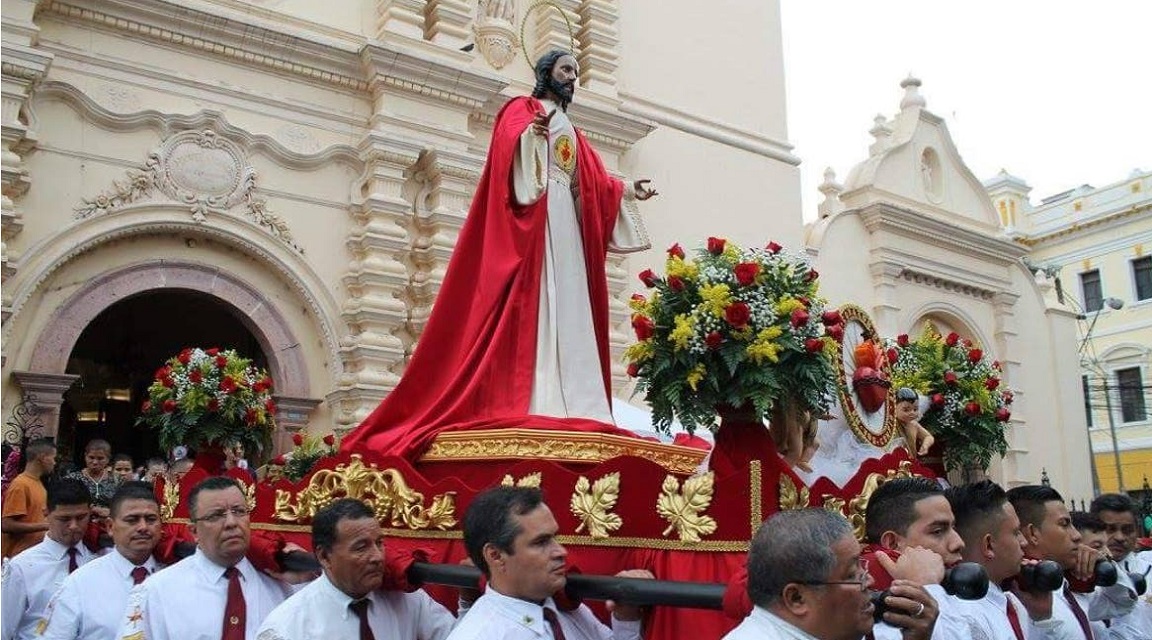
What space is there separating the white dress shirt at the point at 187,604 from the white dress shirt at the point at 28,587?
1.57 metres

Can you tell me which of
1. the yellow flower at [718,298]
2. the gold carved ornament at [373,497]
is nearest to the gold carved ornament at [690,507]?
the yellow flower at [718,298]

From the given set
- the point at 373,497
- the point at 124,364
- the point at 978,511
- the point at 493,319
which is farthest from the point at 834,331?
the point at 124,364

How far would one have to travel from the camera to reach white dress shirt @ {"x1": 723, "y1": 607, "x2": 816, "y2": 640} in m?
2.33

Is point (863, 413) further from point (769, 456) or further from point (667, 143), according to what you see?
point (667, 143)

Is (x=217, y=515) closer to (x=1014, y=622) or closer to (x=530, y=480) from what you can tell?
(x=530, y=480)

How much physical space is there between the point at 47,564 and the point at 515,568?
10.9 ft

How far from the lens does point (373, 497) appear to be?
488 cm

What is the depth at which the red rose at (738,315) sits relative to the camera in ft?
13.5

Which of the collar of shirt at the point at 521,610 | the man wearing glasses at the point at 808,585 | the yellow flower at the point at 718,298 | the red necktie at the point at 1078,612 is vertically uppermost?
the yellow flower at the point at 718,298

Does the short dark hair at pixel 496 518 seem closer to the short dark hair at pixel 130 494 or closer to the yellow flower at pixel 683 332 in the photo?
the yellow flower at pixel 683 332

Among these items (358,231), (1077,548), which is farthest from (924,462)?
(358,231)

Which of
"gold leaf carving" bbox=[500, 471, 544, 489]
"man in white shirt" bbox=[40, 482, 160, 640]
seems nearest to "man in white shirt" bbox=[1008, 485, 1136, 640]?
"gold leaf carving" bbox=[500, 471, 544, 489]

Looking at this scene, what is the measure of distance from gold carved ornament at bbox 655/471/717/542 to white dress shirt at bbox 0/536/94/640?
125 inches

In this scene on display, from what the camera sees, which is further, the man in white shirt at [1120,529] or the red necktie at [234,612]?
the man in white shirt at [1120,529]
